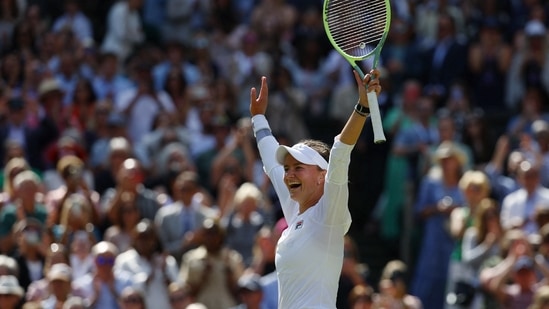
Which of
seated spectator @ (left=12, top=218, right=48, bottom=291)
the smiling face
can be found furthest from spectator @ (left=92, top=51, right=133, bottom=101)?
the smiling face

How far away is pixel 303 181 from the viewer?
23.8 feet

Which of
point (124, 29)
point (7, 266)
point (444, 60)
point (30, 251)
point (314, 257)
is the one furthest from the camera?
point (124, 29)

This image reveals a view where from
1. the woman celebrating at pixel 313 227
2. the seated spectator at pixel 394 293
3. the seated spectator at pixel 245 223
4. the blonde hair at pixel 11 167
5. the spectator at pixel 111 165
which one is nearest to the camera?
the woman celebrating at pixel 313 227

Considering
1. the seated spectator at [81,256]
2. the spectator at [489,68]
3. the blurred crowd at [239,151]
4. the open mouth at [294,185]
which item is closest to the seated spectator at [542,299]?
the blurred crowd at [239,151]

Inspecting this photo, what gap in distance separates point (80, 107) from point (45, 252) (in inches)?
161

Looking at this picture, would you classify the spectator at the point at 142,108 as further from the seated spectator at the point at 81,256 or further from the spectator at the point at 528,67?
the spectator at the point at 528,67

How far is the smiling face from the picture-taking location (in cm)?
725

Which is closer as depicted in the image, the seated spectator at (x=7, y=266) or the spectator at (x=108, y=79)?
the seated spectator at (x=7, y=266)

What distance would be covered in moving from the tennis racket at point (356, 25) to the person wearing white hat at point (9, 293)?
4615 millimetres

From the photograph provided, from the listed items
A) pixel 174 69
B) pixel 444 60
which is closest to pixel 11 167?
pixel 174 69

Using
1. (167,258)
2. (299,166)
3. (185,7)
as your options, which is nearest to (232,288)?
(167,258)

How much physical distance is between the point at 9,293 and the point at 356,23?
4.89m

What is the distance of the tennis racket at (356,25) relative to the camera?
7.29 m

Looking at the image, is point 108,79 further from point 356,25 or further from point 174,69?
point 356,25
